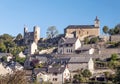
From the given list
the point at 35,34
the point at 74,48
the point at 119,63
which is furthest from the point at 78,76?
the point at 35,34

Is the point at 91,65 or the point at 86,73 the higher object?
the point at 91,65

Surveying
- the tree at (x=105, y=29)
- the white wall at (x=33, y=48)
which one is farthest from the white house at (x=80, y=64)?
the tree at (x=105, y=29)

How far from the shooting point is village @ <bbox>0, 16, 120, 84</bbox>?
5931 centimetres

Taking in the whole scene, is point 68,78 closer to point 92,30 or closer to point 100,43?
point 100,43

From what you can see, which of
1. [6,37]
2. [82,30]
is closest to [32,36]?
[6,37]

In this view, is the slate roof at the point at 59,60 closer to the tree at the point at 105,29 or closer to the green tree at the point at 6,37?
the tree at the point at 105,29

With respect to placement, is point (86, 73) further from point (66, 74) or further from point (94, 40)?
point (94, 40)

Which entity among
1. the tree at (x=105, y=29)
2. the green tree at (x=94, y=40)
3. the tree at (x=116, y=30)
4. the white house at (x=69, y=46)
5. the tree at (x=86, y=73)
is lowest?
the tree at (x=86, y=73)

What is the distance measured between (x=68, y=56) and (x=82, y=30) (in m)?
17.0

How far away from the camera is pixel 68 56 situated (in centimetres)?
7000

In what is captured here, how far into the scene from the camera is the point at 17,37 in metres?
93.4

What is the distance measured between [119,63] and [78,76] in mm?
6396

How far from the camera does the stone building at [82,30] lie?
278 ft

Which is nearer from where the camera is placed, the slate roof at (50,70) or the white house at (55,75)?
the white house at (55,75)
